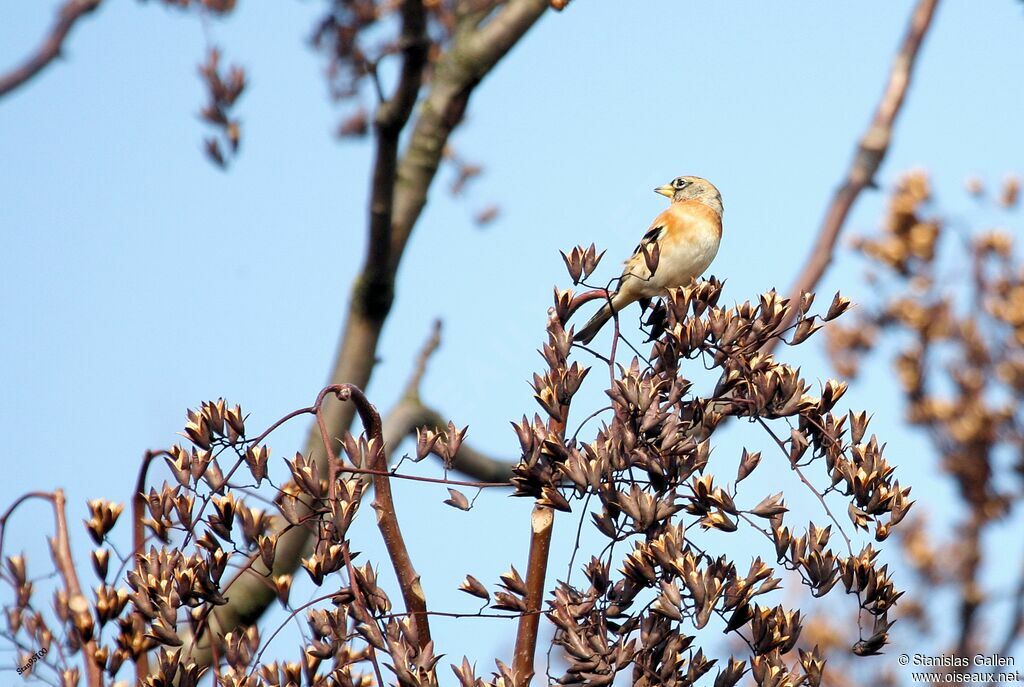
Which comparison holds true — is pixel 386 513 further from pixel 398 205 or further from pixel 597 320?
pixel 398 205

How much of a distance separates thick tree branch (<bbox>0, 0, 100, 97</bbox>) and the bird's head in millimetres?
3382

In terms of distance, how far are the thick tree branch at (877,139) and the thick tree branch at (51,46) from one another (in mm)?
4143

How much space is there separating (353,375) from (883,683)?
18.6 ft

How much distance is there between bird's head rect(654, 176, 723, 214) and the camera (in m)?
6.73

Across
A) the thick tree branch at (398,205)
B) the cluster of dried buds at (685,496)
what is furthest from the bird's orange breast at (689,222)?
the cluster of dried buds at (685,496)

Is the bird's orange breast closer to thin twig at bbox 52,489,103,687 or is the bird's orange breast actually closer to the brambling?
the brambling

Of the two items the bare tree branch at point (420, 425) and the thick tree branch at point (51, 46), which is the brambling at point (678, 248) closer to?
the bare tree branch at point (420, 425)

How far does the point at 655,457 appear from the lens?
2.74 m

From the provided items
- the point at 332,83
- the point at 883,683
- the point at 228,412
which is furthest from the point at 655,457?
A: the point at 883,683

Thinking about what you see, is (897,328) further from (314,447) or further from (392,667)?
(392,667)

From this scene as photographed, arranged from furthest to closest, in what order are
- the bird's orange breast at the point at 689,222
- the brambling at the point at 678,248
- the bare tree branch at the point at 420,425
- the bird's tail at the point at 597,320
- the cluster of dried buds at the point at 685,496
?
the bare tree branch at the point at 420,425 → the bird's orange breast at the point at 689,222 → the brambling at the point at 678,248 → the bird's tail at the point at 597,320 → the cluster of dried buds at the point at 685,496

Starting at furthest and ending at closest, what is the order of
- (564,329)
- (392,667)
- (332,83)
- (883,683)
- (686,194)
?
(883,683) < (332,83) < (686,194) < (564,329) < (392,667)

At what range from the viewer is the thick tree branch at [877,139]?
21.7ft

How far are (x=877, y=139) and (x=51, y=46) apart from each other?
15.3 ft
